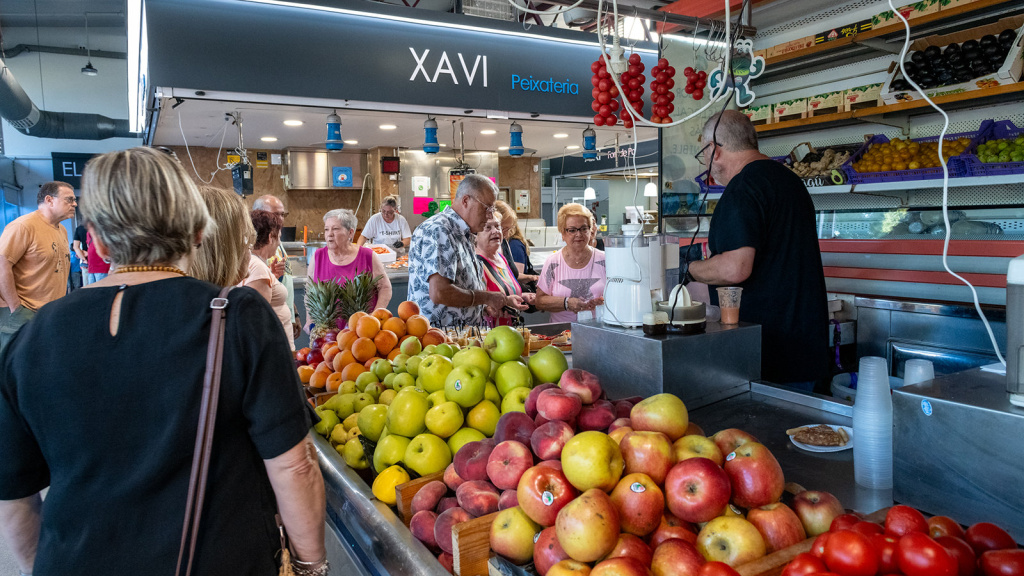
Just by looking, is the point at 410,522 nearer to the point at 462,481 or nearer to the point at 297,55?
the point at 462,481

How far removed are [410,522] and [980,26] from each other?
4604 millimetres

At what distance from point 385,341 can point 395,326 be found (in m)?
0.14

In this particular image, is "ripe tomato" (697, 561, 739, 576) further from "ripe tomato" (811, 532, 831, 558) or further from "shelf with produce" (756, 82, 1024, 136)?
"shelf with produce" (756, 82, 1024, 136)

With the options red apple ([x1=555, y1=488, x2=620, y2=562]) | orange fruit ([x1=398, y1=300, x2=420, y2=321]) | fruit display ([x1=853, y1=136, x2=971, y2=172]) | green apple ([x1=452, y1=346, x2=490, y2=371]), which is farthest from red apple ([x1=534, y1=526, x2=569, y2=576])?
fruit display ([x1=853, y1=136, x2=971, y2=172])

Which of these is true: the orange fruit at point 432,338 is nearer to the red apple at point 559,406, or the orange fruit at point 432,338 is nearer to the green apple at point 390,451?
the green apple at point 390,451

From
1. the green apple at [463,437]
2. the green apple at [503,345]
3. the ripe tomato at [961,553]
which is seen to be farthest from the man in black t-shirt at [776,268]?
the ripe tomato at [961,553]

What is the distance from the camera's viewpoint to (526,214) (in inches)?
561

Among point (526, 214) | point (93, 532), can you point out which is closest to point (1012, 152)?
point (93, 532)

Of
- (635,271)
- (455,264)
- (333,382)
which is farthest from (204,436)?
(455,264)

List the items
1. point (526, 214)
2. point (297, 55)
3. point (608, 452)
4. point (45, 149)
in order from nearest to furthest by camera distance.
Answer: point (608, 452) → point (297, 55) → point (526, 214) → point (45, 149)

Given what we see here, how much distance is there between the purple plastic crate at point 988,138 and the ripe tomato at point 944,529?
3800 millimetres

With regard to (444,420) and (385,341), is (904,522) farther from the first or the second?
(385,341)

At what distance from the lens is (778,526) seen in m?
1.08

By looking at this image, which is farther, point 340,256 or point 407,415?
point 340,256
